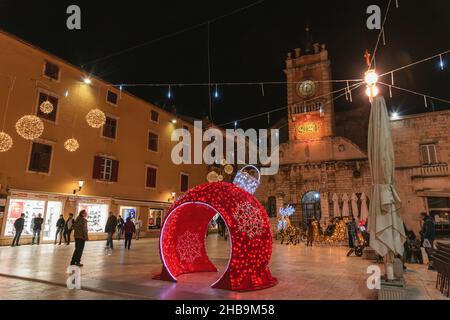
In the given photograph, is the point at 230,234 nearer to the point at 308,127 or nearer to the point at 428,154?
the point at 428,154

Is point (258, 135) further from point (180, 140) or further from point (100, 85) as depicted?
point (100, 85)

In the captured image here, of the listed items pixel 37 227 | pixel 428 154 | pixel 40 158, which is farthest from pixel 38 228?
pixel 428 154

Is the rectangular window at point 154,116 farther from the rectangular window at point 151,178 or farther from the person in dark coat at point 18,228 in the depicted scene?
the person in dark coat at point 18,228

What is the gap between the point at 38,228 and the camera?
1478 centimetres

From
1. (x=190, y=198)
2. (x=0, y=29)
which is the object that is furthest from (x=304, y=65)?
(x=190, y=198)

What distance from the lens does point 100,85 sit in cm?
1969

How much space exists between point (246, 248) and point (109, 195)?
15.8 meters

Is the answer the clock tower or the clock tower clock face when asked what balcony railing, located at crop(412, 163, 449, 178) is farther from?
the clock tower clock face

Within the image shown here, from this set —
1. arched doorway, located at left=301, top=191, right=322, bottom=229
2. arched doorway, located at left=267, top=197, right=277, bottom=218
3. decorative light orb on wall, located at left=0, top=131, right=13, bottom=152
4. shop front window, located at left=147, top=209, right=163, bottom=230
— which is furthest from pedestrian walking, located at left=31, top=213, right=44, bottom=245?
arched doorway, located at left=301, top=191, right=322, bottom=229

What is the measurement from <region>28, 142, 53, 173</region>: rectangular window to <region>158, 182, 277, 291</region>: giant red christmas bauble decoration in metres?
11.9

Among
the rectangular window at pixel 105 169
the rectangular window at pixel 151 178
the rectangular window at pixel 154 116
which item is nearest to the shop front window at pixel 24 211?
the rectangular window at pixel 105 169

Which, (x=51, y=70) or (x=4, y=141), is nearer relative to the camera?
(x=4, y=141)

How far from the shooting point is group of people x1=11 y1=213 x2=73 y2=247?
1391cm

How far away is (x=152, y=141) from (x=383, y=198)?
2068cm
